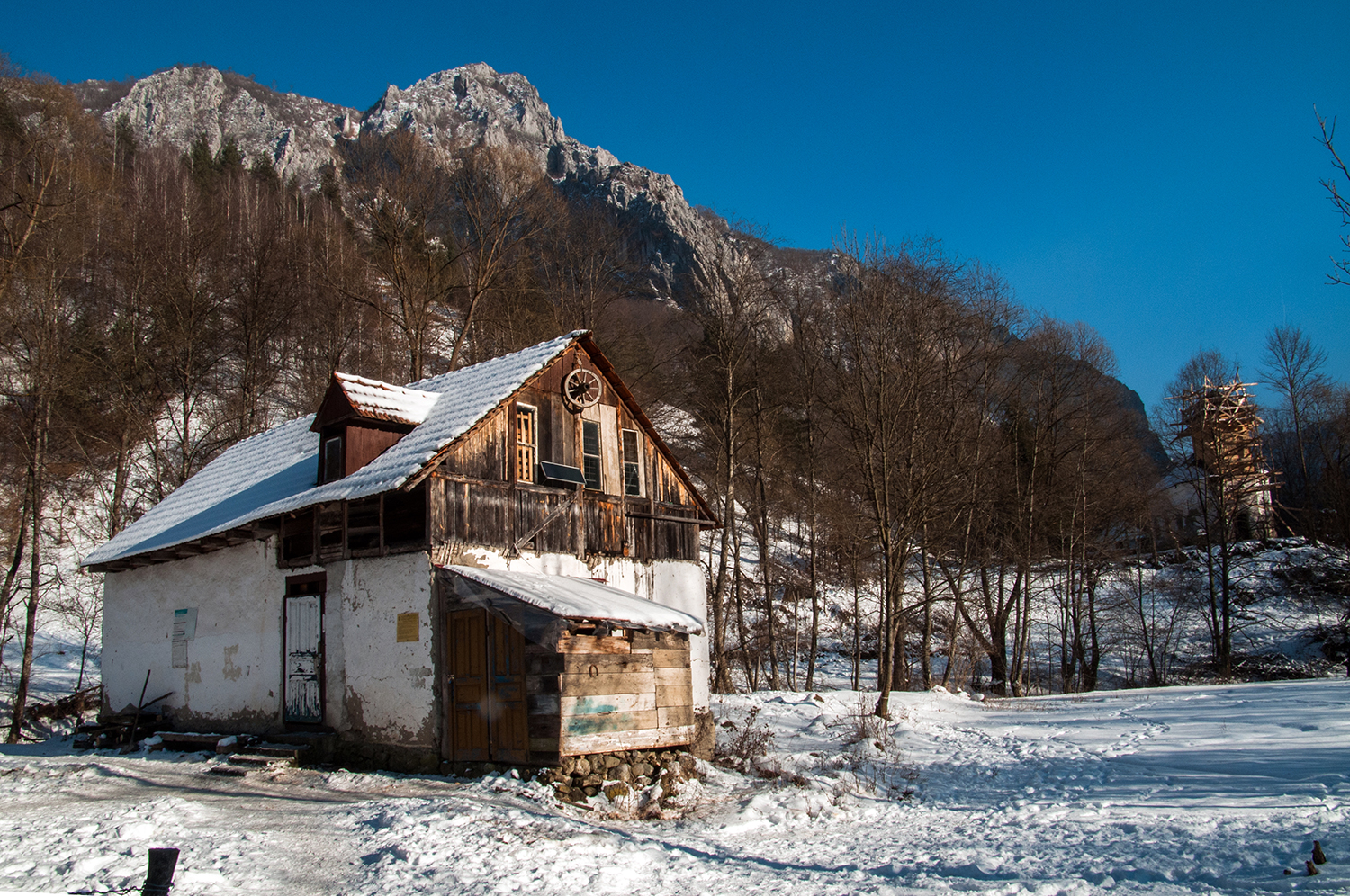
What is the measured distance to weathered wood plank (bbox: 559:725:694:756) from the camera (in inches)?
455

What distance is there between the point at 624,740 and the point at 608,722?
1.35ft

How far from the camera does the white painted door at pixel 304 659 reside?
14.4 metres

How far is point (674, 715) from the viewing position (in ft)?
42.7

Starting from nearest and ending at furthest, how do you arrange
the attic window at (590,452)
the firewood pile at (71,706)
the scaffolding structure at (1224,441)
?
1. the attic window at (590,452)
2. the firewood pile at (71,706)
3. the scaffolding structure at (1224,441)

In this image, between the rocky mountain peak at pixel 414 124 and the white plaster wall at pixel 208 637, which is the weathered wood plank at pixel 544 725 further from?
Result: the rocky mountain peak at pixel 414 124

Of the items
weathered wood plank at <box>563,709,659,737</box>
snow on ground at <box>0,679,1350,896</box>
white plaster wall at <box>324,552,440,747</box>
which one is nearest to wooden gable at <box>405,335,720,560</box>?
white plaster wall at <box>324,552,440,747</box>

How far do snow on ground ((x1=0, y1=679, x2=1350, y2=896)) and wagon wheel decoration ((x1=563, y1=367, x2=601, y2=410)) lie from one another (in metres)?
6.97

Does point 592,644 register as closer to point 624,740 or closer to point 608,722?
point 608,722

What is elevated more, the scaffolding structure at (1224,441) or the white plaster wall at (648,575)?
the scaffolding structure at (1224,441)

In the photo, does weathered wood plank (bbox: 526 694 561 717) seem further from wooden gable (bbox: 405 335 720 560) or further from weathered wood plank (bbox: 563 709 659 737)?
wooden gable (bbox: 405 335 720 560)

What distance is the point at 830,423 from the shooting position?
2959 cm

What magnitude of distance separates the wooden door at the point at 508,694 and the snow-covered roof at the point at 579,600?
643 mm

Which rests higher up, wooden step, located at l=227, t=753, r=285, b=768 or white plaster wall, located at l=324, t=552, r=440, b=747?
white plaster wall, located at l=324, t=552, r=440, b=747

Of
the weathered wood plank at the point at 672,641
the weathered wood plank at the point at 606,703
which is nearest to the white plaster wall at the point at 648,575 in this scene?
the weathered wood plank at the point at 672,641
